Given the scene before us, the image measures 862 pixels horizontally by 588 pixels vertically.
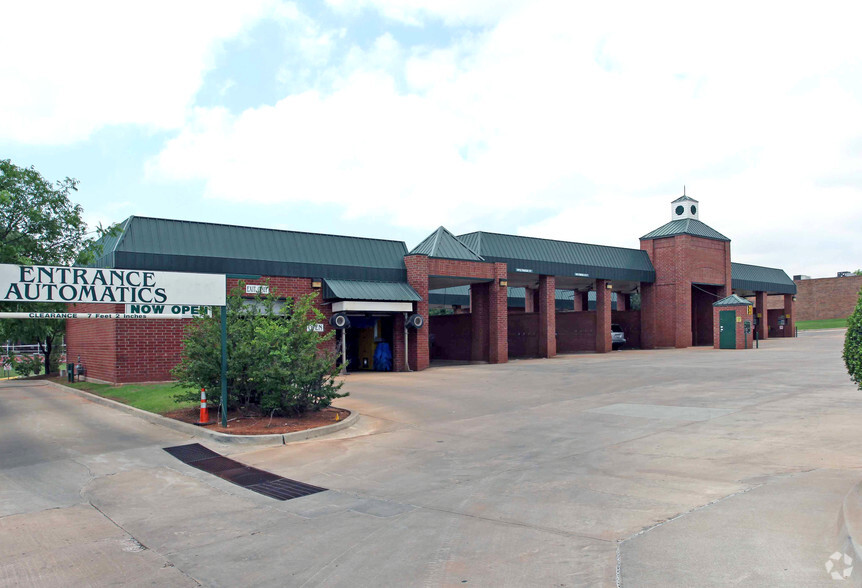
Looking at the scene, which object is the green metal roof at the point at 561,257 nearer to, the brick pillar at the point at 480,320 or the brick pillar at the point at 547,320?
the brick pillar at the point at 547,320

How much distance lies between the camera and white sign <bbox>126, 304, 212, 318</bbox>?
12164 mm

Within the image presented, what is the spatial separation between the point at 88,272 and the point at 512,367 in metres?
19.4

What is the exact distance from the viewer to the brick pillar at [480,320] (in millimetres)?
31750

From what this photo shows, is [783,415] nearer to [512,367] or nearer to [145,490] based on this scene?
[145,490]

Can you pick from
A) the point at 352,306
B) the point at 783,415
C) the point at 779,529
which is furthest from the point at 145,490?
the point at 352,306

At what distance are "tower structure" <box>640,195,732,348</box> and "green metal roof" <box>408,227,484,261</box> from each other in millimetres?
16116

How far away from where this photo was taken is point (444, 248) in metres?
29.6

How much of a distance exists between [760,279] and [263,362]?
47.4 meters

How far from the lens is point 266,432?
40.5 feet

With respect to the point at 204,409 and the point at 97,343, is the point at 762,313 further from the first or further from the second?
the point at 204,409

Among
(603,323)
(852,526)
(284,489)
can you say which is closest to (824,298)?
(603,323)

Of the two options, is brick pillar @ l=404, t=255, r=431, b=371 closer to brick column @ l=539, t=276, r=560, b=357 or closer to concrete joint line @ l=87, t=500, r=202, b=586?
brick column @ l=539, t=276, r=560, b=357

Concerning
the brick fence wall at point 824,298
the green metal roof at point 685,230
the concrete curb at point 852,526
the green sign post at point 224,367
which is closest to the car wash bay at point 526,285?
the green metal roof at point 685,230

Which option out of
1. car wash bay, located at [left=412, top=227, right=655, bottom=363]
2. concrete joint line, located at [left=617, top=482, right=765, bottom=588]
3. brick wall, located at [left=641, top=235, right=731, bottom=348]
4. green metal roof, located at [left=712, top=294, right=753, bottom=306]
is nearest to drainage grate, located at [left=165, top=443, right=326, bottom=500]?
concrete joint line, located at [left=617, top=482, right=765, bottom=588]
